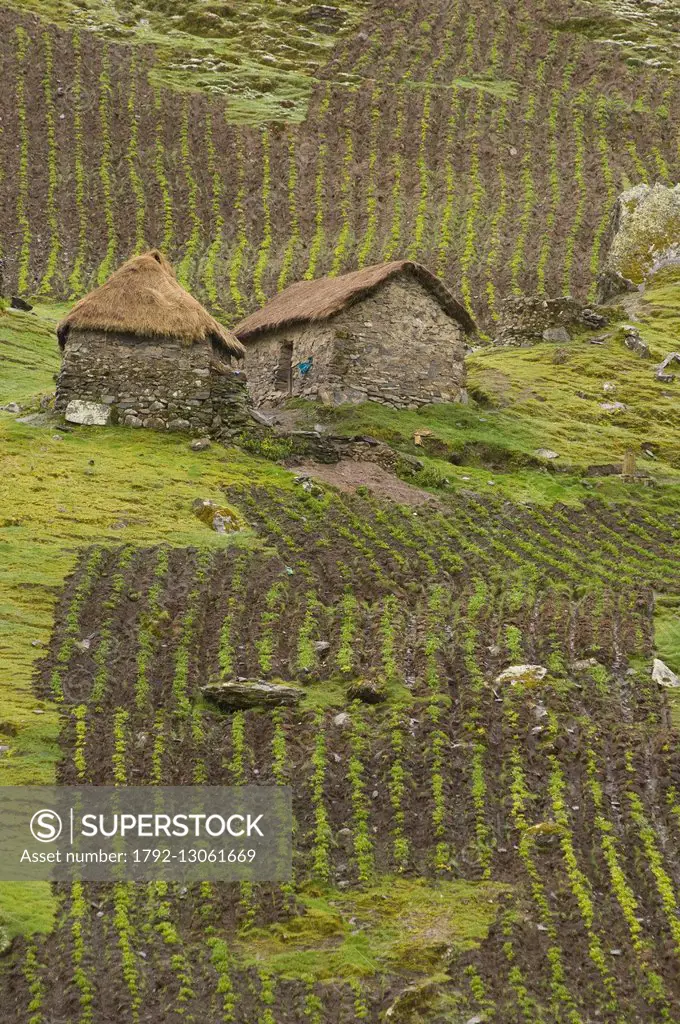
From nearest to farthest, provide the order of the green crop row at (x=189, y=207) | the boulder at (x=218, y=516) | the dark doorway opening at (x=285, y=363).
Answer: the boulder at (x=218, y=516) → the dark doorway opening at (x=285, y=363) → the green crop row at (x=189, y=207)

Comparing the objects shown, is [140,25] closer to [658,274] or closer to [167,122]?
[167,122]

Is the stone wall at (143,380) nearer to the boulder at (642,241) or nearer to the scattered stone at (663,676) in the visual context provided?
the scattered stone at (663,676)

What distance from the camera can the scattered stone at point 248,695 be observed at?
1827 centimetres

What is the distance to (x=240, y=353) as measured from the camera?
Answer: 103 feet

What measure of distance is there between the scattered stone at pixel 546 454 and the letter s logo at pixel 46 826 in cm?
1846

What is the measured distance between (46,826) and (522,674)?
744 cm

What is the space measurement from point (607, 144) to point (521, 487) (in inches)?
1517

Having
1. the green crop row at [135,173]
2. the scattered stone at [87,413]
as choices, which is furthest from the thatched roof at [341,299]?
the green crop row at [135,173]

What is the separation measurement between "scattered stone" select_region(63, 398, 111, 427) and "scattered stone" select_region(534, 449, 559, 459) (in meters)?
9.89

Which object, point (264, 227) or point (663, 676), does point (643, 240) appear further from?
point (663, 676)

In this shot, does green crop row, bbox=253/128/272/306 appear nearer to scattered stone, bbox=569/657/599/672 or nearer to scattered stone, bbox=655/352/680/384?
scattered stone, bbox=655/352/680/384

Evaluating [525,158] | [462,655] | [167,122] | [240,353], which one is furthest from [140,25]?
[462,655]

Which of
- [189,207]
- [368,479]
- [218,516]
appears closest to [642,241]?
[189,207]

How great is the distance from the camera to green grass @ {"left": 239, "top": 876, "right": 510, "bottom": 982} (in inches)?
540
